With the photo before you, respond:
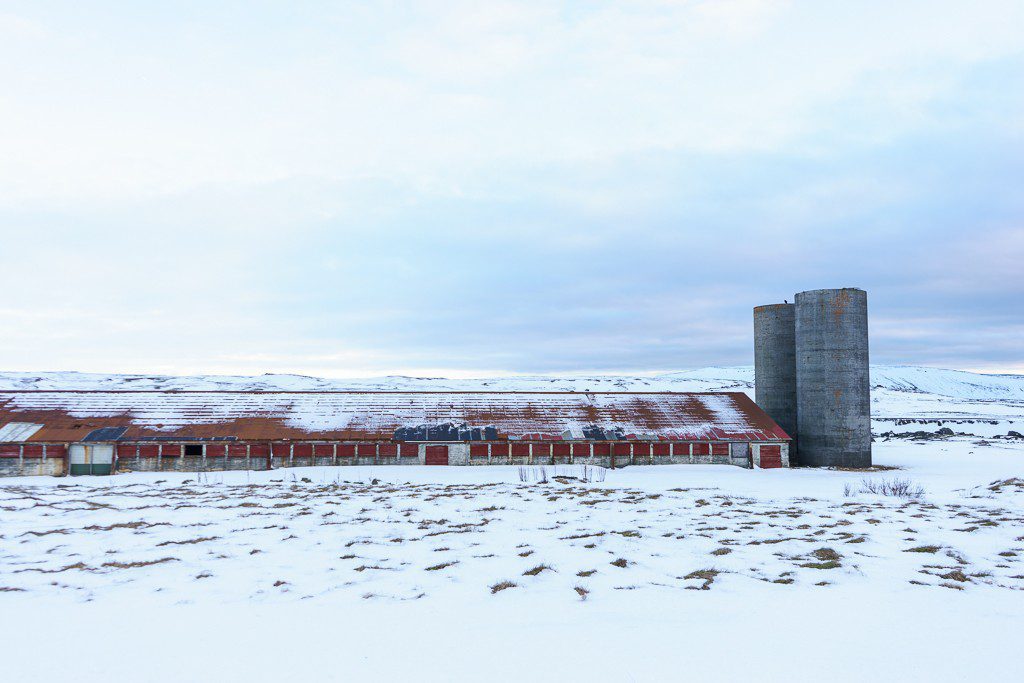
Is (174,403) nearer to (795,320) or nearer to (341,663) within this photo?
(341,663)

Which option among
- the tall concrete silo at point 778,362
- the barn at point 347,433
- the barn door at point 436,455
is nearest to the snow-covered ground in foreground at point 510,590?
the barn at point 347,433

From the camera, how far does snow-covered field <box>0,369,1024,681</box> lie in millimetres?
7605

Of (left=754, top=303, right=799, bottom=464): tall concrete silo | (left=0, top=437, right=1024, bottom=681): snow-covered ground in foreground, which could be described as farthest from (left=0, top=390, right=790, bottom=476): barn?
(left=0, top=437, right=1024, bottom=681): snow-covered ground in foreground

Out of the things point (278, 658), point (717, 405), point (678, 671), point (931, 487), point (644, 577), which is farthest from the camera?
point (717, 405)

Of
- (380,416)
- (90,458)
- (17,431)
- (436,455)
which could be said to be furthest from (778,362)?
(17,431)

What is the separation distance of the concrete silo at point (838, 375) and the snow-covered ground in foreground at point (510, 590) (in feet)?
58.9

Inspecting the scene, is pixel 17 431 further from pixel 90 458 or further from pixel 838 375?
pixel 838 375

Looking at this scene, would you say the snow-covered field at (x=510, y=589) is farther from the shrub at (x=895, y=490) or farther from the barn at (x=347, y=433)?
the barn at (x=347, y=433)

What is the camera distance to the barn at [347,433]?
33531 mm

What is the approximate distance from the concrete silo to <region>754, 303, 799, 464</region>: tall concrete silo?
3740 millimetres

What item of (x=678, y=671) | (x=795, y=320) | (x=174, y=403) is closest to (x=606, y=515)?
(x=678, y=671)

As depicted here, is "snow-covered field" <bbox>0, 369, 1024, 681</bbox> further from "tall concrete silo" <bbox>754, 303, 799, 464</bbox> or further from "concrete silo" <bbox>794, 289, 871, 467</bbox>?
"tall concrete silo" <bbox>754, 303, 799, 464</bbox>

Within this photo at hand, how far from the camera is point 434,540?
47.9ft

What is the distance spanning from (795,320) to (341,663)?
39.6 meters
